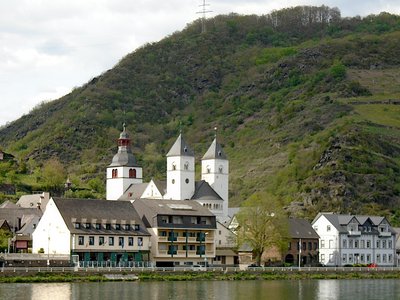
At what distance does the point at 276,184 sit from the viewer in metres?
192

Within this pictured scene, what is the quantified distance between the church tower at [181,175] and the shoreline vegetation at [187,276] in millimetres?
31353

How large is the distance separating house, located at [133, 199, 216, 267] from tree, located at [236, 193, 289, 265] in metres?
3.74

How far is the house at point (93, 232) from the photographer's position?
107 m

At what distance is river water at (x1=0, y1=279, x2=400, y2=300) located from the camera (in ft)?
250

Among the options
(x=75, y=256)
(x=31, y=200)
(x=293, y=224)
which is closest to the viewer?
(x=75, y=256)

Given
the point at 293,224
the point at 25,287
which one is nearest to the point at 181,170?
the point at 293,224

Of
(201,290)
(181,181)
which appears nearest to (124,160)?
(181,181)

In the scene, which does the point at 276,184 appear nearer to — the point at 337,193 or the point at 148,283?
the point at 337,193

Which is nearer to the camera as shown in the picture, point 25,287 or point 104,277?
point 25,287

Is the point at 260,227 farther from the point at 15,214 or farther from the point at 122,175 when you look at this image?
the point at 122,175

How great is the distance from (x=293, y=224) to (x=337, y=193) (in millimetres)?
41288

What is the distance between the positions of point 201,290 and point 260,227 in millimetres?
35371

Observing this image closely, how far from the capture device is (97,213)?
361ft

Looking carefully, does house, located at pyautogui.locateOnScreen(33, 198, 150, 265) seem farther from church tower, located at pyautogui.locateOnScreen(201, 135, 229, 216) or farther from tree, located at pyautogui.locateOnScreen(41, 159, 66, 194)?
tree, located at pyautogui.locateOnScreen(41, 159, 66, 194)
